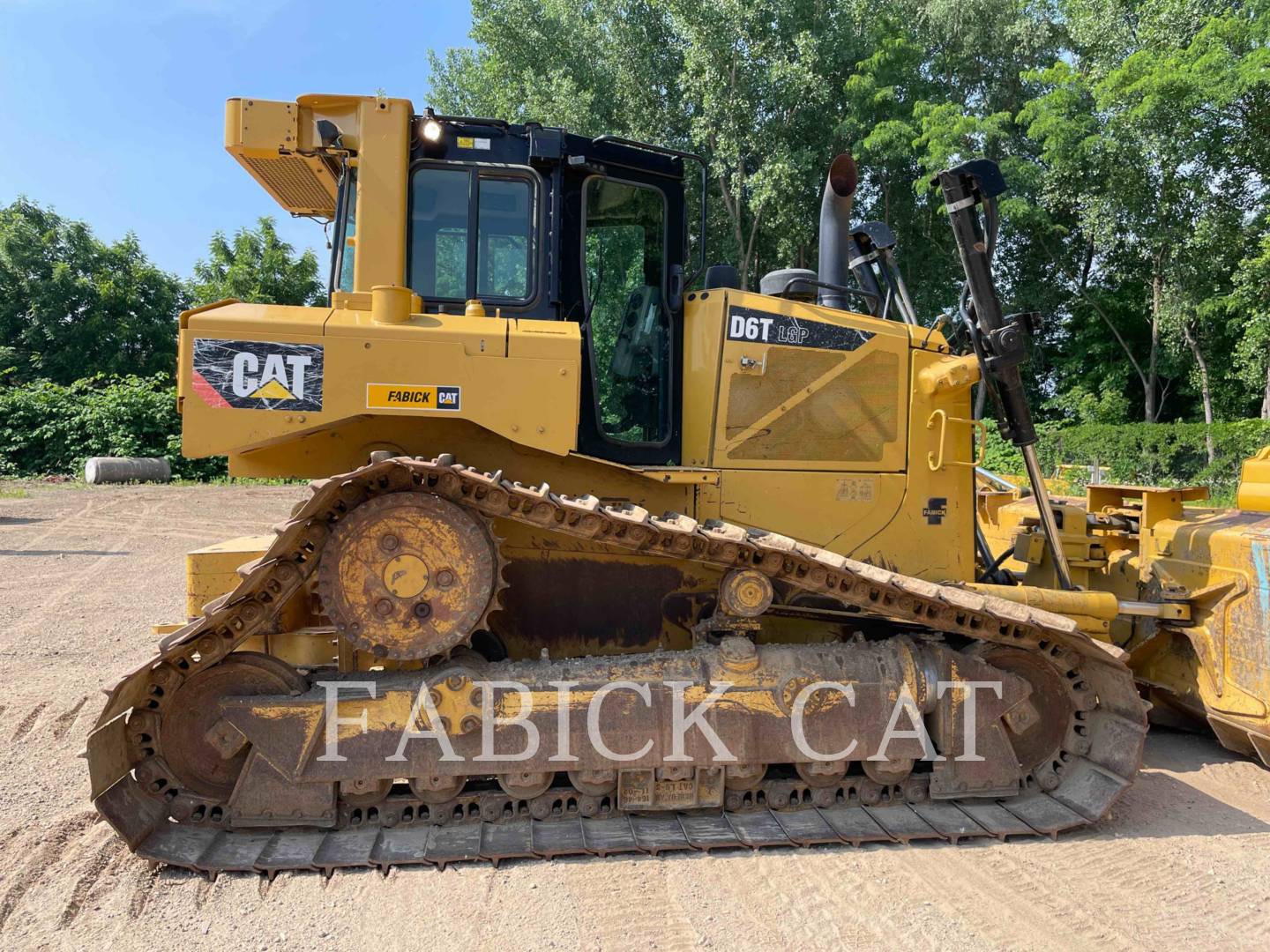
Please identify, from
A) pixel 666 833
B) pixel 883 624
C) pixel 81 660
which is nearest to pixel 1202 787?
pixel 883 624

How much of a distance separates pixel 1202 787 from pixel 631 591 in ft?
11.4

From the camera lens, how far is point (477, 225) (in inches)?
168

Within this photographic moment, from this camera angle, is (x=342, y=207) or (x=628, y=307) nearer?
(x=342, y=207)

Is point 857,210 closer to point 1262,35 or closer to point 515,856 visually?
point 1262,35

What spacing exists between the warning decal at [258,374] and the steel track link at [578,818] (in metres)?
0.49

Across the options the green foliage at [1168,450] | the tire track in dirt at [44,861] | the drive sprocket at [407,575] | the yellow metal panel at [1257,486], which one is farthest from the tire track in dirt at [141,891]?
the green foliage at [1168,450]

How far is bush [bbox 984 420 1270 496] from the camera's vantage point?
17.2 m

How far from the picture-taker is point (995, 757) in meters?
4.12

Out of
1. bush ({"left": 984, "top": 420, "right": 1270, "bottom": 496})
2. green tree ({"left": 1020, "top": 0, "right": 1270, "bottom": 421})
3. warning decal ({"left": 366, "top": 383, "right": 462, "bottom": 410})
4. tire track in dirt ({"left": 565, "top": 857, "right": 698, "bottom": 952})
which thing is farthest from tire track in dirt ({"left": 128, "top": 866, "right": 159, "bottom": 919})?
green tree ({"left": 1020, "top": 0, "right": 1270, "bottom": 421})

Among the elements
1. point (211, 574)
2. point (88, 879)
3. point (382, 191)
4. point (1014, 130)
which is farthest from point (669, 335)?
point (1014, 130)

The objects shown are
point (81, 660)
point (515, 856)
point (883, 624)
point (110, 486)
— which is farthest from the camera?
point (110, 486)

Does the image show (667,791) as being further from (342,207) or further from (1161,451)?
(1161,451)

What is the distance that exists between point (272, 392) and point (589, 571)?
5.71 feet

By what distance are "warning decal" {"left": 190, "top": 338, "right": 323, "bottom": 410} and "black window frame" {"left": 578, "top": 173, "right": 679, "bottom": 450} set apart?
1385 millimetres
